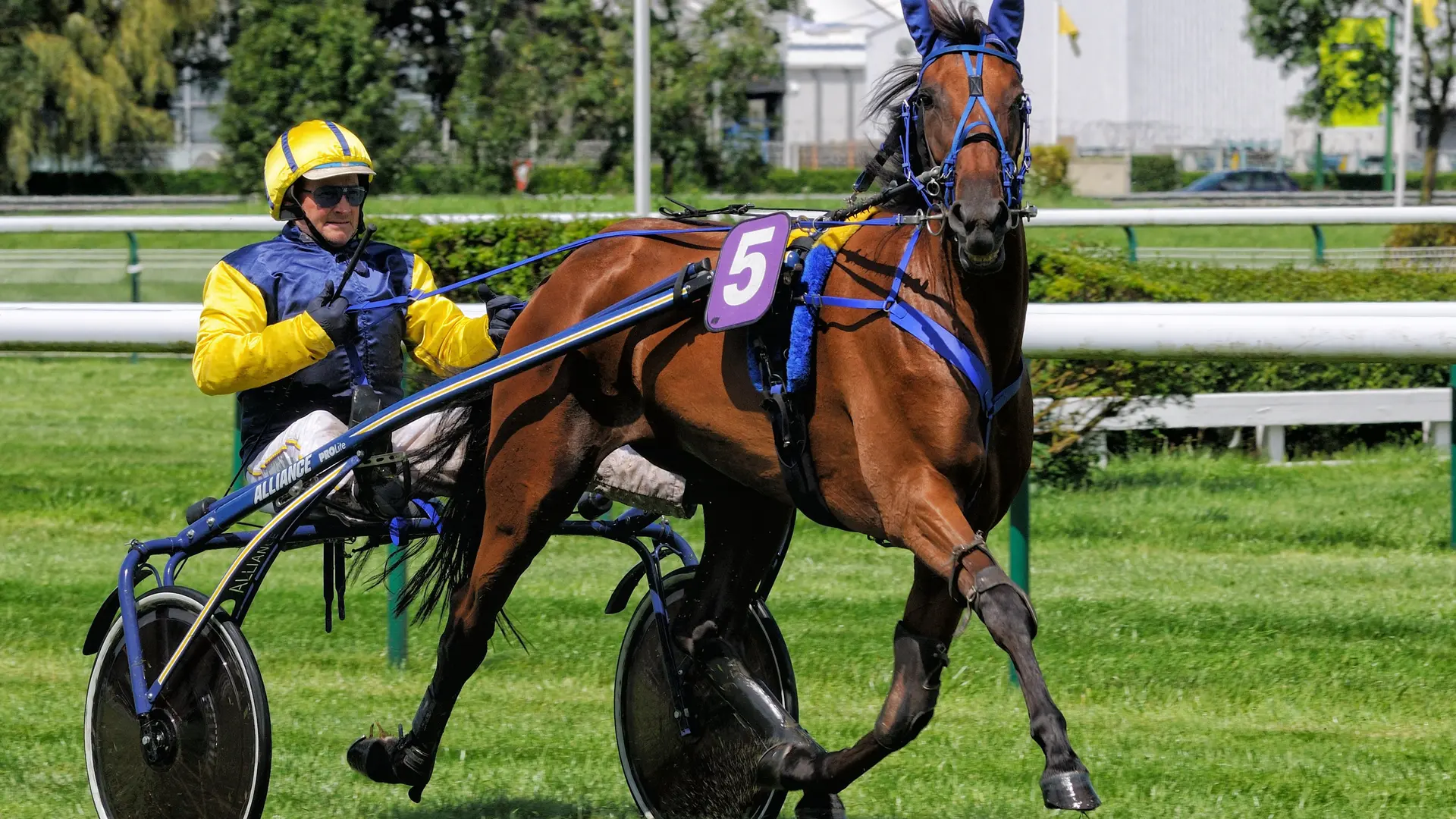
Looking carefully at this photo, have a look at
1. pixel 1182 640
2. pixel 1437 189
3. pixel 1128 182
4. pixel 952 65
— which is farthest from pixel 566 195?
pixel 952 65

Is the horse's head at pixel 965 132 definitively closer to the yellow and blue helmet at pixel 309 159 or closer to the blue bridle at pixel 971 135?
the blue bridle at pixel 971 135

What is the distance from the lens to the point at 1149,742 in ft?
15.1

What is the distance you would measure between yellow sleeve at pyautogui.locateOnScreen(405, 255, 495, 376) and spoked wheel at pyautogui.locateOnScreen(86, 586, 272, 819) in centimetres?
81

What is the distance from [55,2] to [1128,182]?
2163 cm

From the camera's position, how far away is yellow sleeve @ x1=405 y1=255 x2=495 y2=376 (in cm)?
433

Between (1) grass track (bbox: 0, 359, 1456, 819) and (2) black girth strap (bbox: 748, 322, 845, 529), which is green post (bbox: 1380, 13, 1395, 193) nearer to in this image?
(1) grass track (bbox: 0, 359, 1456, 819)

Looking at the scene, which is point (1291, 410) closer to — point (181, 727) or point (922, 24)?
point (922, 24)

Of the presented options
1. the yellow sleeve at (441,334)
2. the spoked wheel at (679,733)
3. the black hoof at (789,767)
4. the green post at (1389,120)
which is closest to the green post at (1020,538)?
the spoked wheel at (679,733)

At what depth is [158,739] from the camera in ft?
12.9

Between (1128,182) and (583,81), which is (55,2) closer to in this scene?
(583,81)

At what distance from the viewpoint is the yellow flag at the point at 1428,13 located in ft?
94.6

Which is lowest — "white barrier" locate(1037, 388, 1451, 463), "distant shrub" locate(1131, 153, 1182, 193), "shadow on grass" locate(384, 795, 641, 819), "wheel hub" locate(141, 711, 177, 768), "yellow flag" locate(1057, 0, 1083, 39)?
"shadow on grass" locate(384, 795, 641, 819)

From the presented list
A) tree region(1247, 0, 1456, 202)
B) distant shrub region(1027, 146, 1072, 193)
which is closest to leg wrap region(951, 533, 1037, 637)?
distant shrub region(1027, 146, 1072, 193)

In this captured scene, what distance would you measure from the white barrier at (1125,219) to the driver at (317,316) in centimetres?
552
